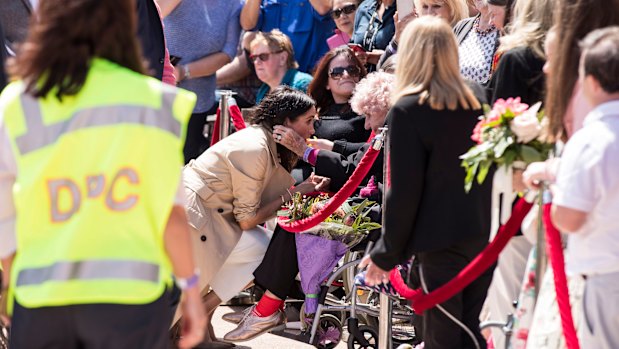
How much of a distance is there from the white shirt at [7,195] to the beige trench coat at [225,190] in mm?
3236

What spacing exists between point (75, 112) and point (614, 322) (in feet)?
6.39

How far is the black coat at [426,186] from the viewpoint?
472 centimetres

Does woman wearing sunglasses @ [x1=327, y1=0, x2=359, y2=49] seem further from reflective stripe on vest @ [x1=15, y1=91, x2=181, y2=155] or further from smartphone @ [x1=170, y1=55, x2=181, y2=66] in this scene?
reflective stripe on vest @ [x1=15, y1=91, x2=181, y2=155]

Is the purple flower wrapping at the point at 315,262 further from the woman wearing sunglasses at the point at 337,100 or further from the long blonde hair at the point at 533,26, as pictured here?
the long blonde hair at the point at 533,26

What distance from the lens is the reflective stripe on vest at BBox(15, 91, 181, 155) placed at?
312 centimetres

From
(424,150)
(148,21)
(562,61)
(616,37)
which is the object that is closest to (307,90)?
(148,21)

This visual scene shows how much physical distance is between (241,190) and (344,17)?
225cm

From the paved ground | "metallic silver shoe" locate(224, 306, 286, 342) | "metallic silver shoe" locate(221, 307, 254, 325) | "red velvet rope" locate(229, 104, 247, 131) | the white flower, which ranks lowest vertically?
the paved ground

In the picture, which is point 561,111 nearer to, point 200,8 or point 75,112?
point 75,112

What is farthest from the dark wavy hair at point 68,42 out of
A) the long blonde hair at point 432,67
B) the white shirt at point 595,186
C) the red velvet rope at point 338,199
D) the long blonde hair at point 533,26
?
the red velvet rope at point 338,199

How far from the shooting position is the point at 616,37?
3.78m

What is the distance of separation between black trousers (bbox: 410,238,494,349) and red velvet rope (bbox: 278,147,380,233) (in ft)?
3.77

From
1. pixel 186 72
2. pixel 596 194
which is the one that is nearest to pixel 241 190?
pixel 186 72

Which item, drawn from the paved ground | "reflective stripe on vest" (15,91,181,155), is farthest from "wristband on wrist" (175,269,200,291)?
the paved ground
